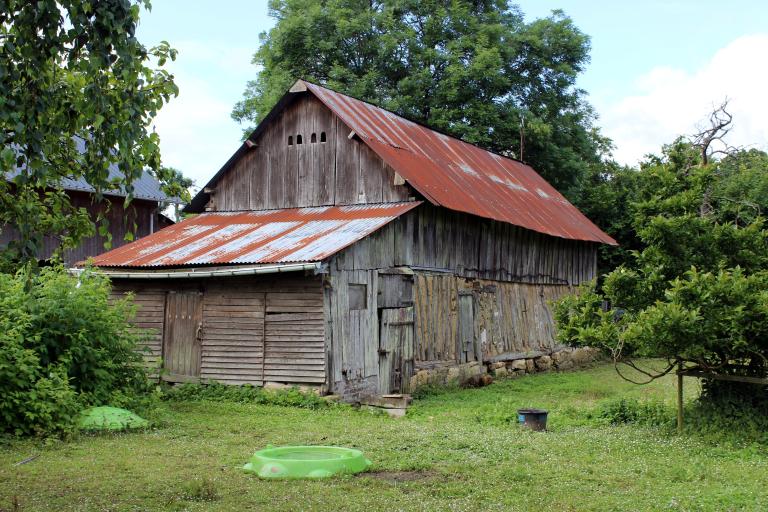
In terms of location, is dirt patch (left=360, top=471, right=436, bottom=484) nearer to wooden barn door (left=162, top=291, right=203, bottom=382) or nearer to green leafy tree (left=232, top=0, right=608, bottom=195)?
wooden barn door (left=162, top=291, right=203, bottom=382)

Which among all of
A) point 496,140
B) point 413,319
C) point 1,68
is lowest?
point 413,319

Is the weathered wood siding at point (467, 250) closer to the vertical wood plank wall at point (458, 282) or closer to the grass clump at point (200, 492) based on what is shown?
the vertical wood plank wall at point (458, 282)

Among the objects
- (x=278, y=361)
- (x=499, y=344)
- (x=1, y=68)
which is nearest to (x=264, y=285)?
(x=278, y=361)

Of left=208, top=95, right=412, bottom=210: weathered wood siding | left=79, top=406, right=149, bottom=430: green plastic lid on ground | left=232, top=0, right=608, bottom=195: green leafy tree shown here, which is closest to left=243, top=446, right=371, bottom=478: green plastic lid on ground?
left=79, top=406, right=149, bottom=430: green plastic lid on ground

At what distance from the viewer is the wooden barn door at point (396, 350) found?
1783cm

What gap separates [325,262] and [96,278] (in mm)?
4074

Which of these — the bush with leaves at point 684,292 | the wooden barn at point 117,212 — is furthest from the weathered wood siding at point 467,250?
the wooden barn at point 117,212

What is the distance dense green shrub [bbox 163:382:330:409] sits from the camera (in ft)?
51.6

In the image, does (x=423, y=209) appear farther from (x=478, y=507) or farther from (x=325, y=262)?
(x=478, y=507)

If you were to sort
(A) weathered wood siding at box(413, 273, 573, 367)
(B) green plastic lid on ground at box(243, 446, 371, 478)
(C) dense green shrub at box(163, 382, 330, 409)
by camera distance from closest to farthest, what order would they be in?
(B) green plastic lid on ground at box(243, 446, 371, 478)
(C) dense green shrub at box(163, 382, 330, 409)
(A) weathered wood siding at box(413, 273, 573, 367)

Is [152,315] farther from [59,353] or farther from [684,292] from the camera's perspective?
[684,292]

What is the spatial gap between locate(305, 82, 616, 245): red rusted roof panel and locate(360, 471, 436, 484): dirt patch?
9.05 m

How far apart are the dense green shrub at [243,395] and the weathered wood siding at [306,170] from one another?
5.37 meters

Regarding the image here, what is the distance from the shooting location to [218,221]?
21.0 metres
